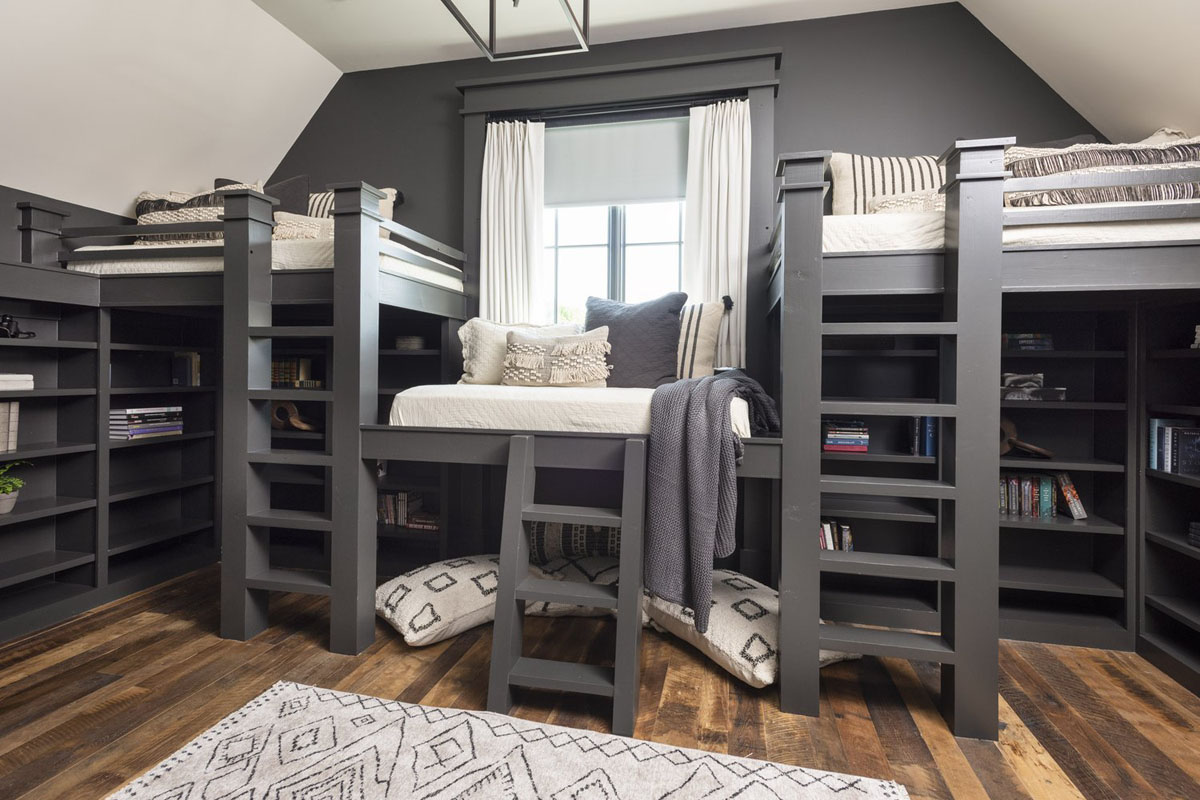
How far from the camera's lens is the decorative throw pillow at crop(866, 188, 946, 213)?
2239 millimetres

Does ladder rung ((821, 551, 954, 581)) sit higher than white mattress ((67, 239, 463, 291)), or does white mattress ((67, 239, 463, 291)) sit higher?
white mattress ((67, 239, 463, 291))

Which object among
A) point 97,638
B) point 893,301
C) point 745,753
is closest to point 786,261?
point 893,301

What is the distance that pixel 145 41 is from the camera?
8.26 feet

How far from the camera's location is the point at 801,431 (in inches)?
71.3

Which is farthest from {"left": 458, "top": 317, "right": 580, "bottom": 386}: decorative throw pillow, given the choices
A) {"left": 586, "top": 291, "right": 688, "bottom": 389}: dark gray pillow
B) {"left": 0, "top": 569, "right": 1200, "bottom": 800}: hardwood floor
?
{"left": 0, "top": 569, "right": 1200, "bottom": 800}: hardwood floor

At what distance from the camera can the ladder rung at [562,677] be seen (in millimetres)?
1689

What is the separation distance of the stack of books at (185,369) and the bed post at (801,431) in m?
3.14

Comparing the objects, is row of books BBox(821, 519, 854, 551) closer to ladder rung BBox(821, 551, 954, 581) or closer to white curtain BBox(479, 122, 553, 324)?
ladder rung BBox(821, 551, 954, 581)

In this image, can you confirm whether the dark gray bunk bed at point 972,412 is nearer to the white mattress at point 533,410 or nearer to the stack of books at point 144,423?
the white mattress at point 533,410

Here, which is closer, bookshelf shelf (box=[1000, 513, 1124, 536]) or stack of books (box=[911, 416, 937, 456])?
bookshelf shelf (box=[1000, 513, 1124, 536])

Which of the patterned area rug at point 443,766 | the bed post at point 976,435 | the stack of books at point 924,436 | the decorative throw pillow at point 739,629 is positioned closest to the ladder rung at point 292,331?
the patterned area rug at point 443,766

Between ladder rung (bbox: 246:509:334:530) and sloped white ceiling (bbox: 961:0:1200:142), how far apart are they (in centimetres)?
332

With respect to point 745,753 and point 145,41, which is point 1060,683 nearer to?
point 745,753

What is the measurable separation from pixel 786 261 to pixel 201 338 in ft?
10.8
